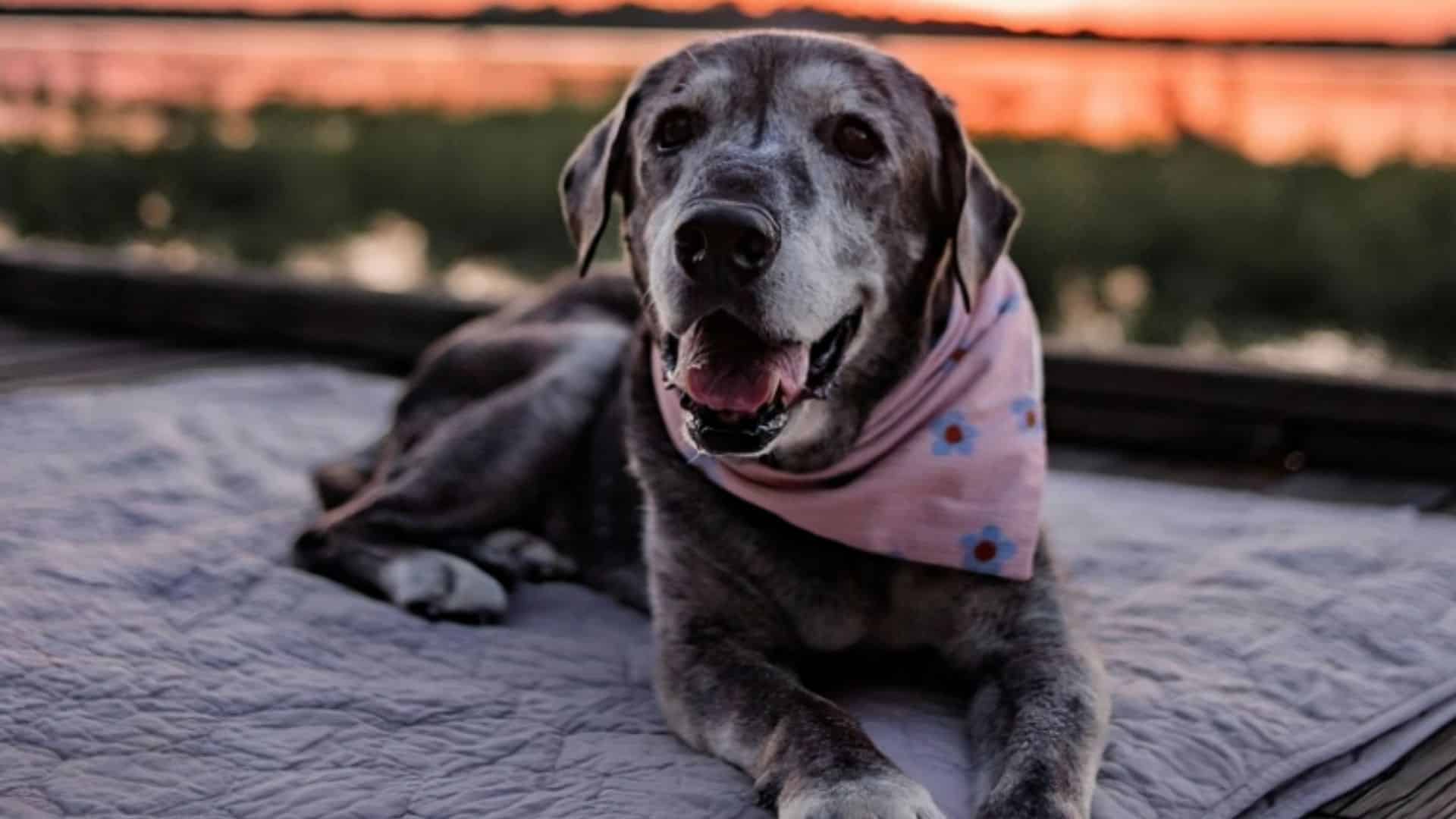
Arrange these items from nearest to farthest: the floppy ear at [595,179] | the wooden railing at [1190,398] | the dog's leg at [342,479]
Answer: the floppy ear at [595,179], the dog's leg at [342,479], the wooden railing at [1190,398]

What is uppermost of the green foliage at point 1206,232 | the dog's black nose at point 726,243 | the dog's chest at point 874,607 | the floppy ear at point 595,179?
the dog's black nose at point 726,243

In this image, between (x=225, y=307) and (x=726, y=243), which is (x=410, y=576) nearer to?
(x=726, y=243)

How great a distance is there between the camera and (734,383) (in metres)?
2.74

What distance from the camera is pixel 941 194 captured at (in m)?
3.14

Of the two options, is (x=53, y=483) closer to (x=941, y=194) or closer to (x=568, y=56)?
(x=941, y=194)

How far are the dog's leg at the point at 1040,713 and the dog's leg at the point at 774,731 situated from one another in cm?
16

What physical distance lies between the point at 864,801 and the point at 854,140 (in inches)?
45.4

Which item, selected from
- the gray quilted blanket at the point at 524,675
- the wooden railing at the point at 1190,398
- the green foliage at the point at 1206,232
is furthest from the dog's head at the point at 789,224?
the green foliage at the point at 1206,232

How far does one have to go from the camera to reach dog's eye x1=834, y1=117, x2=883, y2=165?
2.96 meters

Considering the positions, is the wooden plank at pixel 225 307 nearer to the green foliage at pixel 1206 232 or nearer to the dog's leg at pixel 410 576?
the green foliage at pixel 1206 232

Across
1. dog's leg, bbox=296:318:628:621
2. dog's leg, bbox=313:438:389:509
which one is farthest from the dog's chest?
dog's leg, bbox=313:438:389:509

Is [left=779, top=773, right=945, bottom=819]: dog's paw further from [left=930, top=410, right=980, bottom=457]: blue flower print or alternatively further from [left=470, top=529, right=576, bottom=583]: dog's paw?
[left=470, top=529, right=576, bottom=583]: dog's paw

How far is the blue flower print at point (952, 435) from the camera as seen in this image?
307 cm

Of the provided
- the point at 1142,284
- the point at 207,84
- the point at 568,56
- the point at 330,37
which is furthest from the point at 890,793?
the point at 207,84
